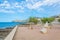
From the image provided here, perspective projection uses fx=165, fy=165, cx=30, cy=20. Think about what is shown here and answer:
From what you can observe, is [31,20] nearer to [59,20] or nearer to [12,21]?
[59,20]

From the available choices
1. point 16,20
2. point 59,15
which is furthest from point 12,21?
point 59,15

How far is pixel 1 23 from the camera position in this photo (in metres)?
26.1

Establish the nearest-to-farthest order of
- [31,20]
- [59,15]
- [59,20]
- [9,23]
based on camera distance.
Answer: [31,20], [59,20], [59,15], [9,23]

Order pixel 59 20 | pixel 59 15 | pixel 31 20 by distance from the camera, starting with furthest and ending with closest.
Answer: pixel 59 15 → pixel 59 20 → pixel 31 20

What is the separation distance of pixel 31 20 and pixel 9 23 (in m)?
8.27

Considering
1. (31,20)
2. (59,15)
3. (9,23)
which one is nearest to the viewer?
(31,20)

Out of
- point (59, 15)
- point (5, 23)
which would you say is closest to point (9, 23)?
point (5, 23)

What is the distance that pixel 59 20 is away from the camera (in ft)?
70.4

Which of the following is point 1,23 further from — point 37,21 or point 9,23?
point 37,21

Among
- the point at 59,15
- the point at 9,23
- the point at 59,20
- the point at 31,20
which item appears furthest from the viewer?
the point at 9,23

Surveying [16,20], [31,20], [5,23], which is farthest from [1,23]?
[31,20]

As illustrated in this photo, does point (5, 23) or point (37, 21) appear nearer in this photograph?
point (37, 21)

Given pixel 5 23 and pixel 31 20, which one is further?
pixel 5 23

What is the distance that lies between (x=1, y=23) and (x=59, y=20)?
9.55 m
